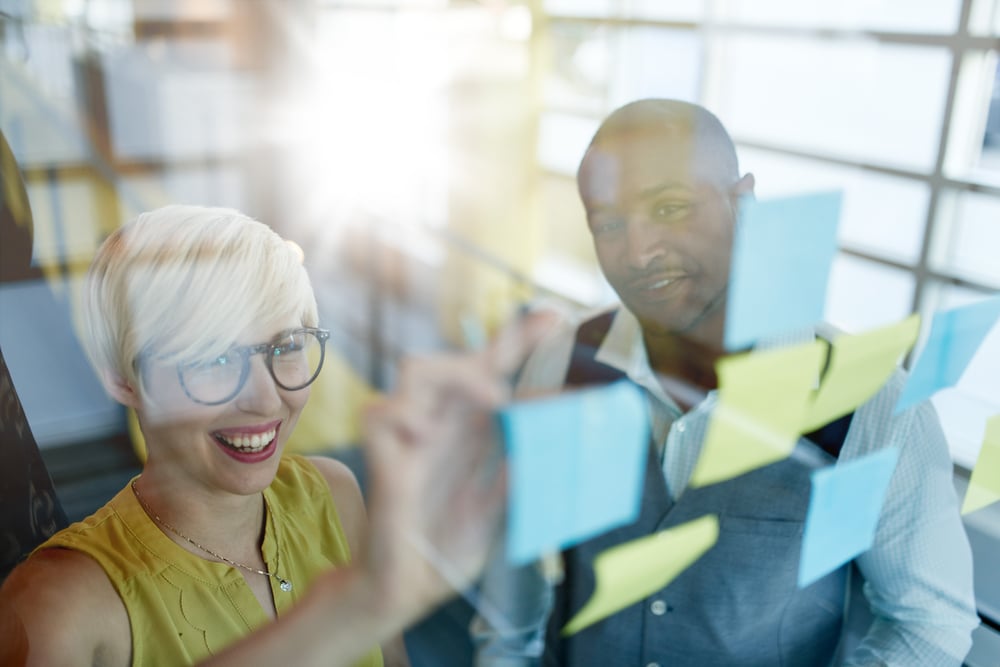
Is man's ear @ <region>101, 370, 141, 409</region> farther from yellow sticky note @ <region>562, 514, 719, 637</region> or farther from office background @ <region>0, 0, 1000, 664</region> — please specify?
yellow sticky note @ <region>562, 514, 719, 637</region>

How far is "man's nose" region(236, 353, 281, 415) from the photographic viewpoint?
1.71 ft

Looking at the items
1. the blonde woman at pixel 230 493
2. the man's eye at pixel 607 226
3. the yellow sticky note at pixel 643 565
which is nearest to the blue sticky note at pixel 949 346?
the yellow sticky note at pixel 643 565

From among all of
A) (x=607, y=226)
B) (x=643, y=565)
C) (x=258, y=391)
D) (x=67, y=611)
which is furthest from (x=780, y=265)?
(x=67, y=611)

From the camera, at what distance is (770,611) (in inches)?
34.5

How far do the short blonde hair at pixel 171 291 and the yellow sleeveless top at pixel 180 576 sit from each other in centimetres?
10

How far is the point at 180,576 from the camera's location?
536 mm

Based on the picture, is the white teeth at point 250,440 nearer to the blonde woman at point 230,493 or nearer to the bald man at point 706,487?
the blonde woman at point 230,493

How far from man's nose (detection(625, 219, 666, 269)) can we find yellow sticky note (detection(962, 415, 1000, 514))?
527 millimetres

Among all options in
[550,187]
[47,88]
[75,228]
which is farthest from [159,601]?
[550,187]

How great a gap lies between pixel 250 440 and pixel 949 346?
80 centimetres

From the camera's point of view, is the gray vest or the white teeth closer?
the white teeth

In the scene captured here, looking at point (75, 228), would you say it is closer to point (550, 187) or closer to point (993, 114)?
point (550, 187)

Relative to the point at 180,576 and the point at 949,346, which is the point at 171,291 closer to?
the point at 180,576

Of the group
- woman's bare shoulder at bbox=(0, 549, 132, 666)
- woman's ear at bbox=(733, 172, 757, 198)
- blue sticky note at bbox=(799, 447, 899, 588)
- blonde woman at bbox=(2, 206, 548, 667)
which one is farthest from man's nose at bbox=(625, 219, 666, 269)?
woman's bare shoulder at bbox=(0, 549, 132, 666)
